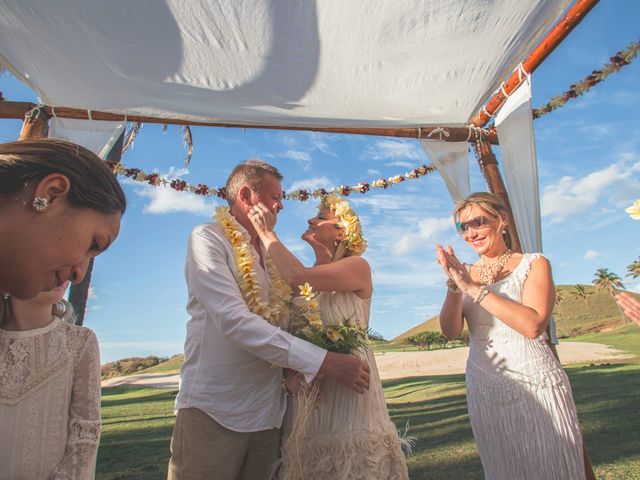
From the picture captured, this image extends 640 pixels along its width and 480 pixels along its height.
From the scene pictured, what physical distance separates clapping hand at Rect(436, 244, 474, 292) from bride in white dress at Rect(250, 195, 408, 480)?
0.55 m

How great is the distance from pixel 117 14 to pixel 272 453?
278cm

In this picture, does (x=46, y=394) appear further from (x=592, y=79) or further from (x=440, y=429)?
(x=440, y=429)

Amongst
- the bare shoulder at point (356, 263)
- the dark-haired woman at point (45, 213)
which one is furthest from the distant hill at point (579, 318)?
the dark-haired woman at point (45, 213)

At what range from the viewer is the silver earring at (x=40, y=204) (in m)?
0.94

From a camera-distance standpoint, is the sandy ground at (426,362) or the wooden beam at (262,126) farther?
the sandy ground at (426,362)

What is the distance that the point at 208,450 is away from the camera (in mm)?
2055

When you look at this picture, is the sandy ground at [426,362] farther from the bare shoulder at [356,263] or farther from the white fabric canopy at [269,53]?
the bare shoulder at [356,263]

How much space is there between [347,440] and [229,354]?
682mm

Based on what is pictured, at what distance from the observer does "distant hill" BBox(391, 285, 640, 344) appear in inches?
963

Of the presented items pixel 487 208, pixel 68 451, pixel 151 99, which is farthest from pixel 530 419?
pixel 151 99

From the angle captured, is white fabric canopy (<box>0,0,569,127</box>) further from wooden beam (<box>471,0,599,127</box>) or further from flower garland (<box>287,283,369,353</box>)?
flower garland (<box>287,283,369,353</box>)

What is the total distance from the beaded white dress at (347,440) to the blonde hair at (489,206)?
1.39 m

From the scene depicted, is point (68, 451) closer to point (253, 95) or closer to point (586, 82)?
point (253, 95)

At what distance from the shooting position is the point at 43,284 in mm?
977
